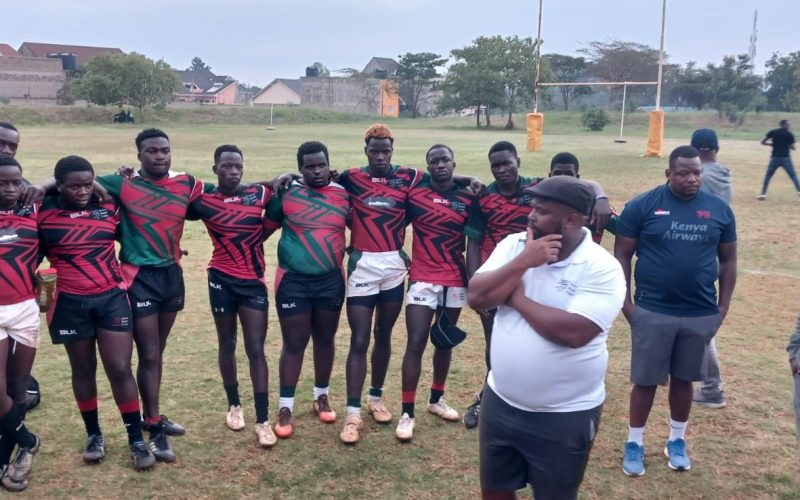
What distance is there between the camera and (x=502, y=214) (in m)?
5.57

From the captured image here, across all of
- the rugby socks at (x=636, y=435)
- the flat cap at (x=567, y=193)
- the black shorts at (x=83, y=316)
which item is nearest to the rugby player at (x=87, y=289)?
the black shorts at (x=83, y=316)

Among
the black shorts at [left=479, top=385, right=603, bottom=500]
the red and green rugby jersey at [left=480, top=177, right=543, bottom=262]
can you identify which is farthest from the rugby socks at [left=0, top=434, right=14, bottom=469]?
the red and green rugby jersey at [left=480, top=177, right=543, bottom=262]

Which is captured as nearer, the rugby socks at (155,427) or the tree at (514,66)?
the rugby socks at (155,427)

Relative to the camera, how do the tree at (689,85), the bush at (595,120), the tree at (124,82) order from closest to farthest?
the bush at (595,120) → the tree at (124,82) → the tree at (689,85)

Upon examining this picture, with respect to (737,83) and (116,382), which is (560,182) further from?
(737,83)

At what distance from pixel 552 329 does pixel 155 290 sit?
314 cm

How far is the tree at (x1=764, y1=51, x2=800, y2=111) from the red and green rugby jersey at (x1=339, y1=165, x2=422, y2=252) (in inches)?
2679

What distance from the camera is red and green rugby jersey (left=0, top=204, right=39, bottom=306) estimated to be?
14.8 feet

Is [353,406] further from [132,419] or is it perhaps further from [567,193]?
[567,193]

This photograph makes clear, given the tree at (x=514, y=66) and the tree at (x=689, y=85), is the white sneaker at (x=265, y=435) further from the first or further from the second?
the tree at (x=689, y=85)

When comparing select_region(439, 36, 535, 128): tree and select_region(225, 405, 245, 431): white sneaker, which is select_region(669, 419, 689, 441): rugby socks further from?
select_region(439, 36, 535, 128): tree

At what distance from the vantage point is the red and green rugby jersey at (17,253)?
4523 millimetres

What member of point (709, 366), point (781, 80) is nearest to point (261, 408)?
point (709, 366)

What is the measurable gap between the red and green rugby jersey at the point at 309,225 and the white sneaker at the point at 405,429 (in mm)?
1271
